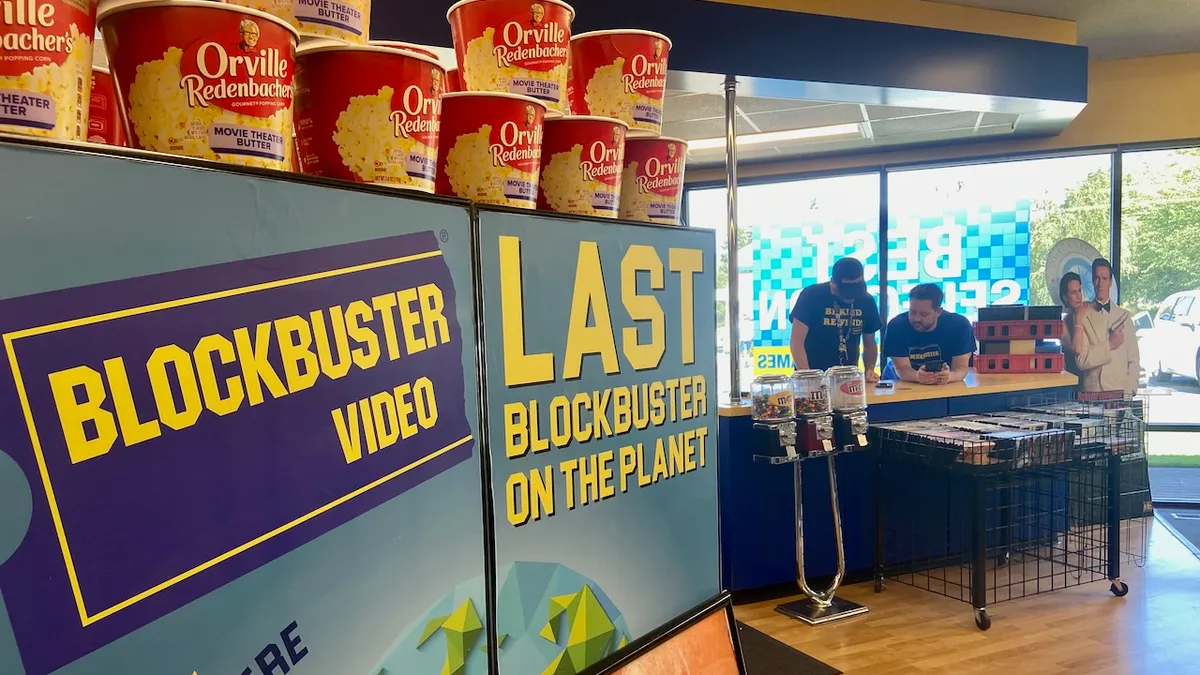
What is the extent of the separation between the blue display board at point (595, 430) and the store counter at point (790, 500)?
7.32 ft

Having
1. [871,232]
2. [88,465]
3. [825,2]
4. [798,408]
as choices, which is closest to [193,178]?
[88,465]

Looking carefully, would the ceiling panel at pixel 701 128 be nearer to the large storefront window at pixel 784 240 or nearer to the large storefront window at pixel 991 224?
the large storefront window at pixel 784 240

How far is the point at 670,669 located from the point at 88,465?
1.02 metres

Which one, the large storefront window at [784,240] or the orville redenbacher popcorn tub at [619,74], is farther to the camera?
the large storefront window at [784,240]

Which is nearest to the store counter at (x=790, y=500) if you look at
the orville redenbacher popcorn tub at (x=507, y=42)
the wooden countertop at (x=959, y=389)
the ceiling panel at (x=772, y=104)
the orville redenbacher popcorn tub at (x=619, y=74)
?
the wooden countertop at (x=959, y=389)

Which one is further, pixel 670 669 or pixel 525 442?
pixel 670 669

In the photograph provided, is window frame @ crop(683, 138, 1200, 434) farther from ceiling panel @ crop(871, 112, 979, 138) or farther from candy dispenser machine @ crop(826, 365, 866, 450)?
candy dispenser machine @ crop(826, 365, 866, 450)

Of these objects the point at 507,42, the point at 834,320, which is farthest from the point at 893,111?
the point at 507,42

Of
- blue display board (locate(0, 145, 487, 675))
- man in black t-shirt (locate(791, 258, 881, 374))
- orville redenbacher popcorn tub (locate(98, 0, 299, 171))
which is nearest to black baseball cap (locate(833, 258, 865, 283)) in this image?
man in black t-shirt (locate(791, 258, 881, 374))

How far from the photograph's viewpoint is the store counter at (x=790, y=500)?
3.71 metres

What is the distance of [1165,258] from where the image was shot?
19.7 ft

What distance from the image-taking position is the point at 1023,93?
4.79 metres

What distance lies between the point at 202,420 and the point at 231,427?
31 millimetres

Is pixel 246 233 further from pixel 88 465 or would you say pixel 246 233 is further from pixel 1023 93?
pixel 1023 93
